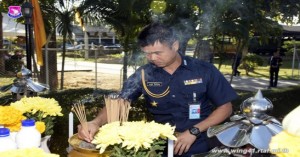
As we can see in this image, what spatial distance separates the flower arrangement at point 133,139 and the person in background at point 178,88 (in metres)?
0.62

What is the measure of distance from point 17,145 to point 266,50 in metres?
24.5

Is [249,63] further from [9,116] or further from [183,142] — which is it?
[9,116]

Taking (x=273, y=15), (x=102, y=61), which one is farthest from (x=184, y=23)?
(x=102, y=61)

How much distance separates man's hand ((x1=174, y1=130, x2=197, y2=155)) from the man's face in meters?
0.43

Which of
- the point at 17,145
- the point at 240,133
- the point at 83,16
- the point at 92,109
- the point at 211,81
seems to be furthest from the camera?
the point at 83,16

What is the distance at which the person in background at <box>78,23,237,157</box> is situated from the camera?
6.68 feet

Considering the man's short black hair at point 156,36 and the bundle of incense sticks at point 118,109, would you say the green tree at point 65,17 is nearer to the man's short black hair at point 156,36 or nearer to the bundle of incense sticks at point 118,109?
the man's short black hair at point 156,36

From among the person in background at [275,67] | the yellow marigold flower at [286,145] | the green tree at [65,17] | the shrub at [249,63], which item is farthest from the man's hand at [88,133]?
the shrub at [249,63]

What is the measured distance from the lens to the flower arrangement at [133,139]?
1316 millimetres

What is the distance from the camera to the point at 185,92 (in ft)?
7.09

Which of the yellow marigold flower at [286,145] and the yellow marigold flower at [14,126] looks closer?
the yellow marigold flower at [286,145]

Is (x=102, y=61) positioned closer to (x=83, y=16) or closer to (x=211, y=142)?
(x=83, y=16)

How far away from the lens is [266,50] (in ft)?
79.9

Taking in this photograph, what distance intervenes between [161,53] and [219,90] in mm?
422
